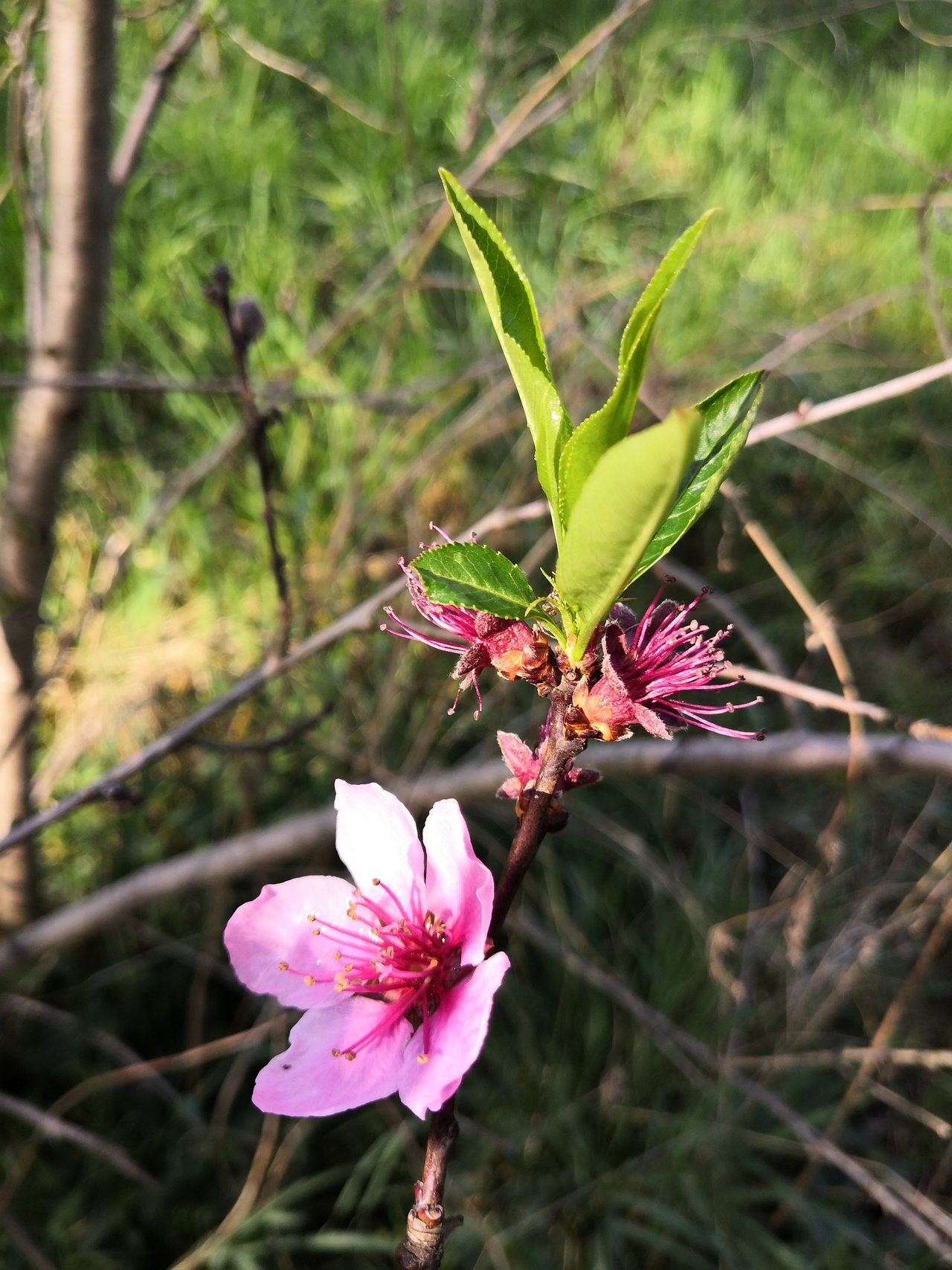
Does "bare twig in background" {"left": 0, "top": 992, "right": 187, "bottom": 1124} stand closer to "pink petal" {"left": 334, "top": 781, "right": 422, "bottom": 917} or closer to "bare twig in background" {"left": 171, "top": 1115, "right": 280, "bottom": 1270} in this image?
"bare twig in background" {"left": 171, "top": 1115, "right": 280, "bottom": 1270}

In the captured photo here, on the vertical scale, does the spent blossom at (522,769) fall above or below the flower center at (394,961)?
above

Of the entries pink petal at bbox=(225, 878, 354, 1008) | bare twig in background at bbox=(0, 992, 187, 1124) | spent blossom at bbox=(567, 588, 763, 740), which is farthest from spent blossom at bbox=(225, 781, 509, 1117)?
bare twig in background at bbox=(0, 992, 187, 1124)

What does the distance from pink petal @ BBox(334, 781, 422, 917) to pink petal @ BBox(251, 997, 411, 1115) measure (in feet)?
0.26

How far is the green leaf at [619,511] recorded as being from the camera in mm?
337

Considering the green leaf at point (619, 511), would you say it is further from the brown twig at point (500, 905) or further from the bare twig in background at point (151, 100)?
the bare twig in background at point (151, 100)

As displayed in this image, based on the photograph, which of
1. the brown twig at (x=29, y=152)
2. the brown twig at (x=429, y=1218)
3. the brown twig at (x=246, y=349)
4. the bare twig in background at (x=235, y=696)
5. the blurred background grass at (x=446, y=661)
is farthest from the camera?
the blurred background grass at (x=446, y=661)

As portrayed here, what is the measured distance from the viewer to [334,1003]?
0.63 metres

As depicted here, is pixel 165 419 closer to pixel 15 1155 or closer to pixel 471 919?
pixel 15 1155

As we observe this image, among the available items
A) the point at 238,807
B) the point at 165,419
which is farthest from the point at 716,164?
the point at 238,807

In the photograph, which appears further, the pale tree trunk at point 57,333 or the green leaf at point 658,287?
the pale tree trunk at point 57,333

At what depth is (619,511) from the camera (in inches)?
15.2

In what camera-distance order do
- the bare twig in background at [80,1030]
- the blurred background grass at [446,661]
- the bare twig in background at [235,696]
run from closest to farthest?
the bare twig in background at [235,696] → the bare twig in background at [80,1030] → the blurred background grass at [446,661]

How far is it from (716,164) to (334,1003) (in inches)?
140

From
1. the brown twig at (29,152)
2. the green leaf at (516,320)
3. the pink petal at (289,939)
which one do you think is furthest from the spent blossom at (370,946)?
the brown twig at (29,152)
